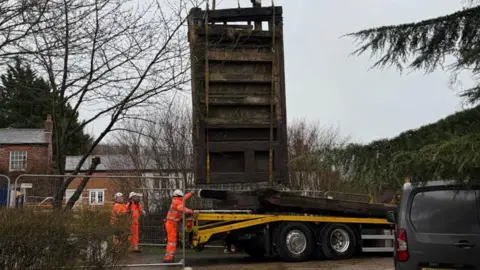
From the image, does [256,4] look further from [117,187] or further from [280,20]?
[117,187]

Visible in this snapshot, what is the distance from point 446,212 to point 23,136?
4032 centimetres

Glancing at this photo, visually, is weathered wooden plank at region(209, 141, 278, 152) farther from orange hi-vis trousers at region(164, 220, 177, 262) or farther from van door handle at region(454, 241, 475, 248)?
van door handle at region(454, 241, 475, 248)

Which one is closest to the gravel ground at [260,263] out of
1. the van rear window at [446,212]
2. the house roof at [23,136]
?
→ the van rear window at [446,212]

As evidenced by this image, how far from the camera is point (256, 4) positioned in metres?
10.4

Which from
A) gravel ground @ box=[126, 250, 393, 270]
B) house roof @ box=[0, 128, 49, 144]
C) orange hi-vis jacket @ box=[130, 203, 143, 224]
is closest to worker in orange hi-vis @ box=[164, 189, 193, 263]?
gravel ground @ box=[126, 250, 393, 270]

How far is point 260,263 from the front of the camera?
40.4ft

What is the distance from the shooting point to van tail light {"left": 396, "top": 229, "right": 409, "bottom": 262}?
22.4ft

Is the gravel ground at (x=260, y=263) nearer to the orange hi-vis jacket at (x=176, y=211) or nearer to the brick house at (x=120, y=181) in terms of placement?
the orange hi-vis jacket at (x=176, y=211)

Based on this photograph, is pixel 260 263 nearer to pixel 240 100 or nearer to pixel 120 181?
pixel 240 100

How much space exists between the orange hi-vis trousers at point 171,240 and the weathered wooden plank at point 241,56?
3.58 metres

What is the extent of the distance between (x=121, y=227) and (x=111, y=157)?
24.1 m

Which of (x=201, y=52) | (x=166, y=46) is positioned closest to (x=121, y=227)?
(x=201, y=52)

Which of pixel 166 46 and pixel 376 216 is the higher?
pixel 166 46

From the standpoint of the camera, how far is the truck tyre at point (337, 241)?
41.8ft
